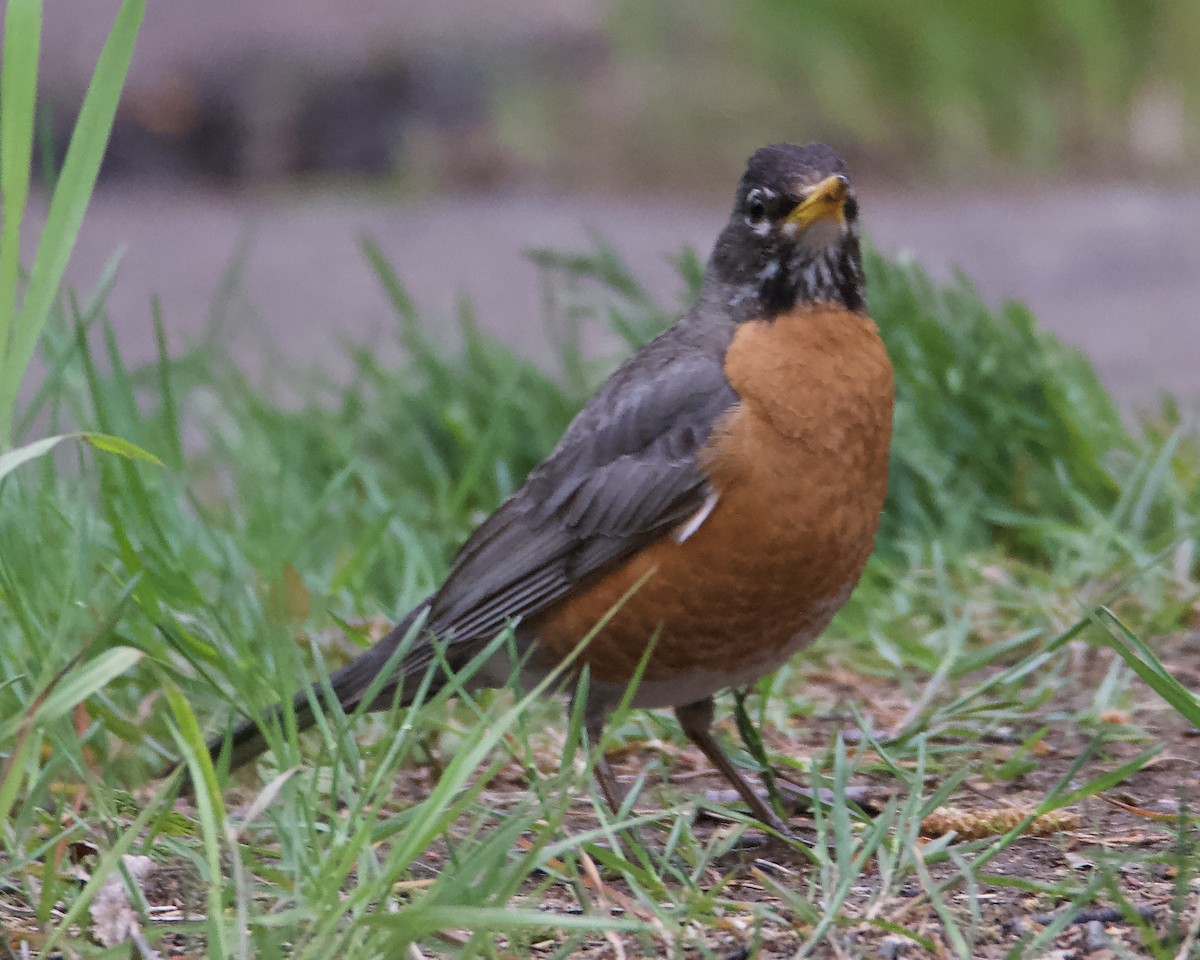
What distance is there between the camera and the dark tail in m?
3.15

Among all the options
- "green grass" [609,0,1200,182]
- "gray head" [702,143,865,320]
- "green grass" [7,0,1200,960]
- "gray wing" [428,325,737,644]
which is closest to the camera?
"green grass" [7,0,1200,960]

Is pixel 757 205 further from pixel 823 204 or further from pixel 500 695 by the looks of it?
pixel 500 695

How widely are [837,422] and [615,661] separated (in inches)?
23.0

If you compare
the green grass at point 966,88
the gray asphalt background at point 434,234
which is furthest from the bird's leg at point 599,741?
the green grass at point 966,88

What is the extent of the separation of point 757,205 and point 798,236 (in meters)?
0.13

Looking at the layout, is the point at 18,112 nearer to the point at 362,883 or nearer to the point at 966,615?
the point at 362,883

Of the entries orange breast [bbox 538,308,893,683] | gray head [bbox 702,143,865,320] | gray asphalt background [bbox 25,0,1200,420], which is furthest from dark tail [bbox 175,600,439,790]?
gray asphalt background [bbox 25,0,1200,420]

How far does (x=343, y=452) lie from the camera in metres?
5.01

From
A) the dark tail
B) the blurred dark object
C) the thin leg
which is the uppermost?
the blurred dark object

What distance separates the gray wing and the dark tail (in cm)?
9

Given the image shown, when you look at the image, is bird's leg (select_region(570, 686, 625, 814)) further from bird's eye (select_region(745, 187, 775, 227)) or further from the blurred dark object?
the blurred dark object

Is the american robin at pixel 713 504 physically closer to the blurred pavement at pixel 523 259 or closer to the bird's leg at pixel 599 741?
the bird's leg at pixel 599 741

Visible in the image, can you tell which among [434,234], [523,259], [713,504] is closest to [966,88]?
[434,234]

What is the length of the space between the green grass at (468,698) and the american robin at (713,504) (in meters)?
0.20
